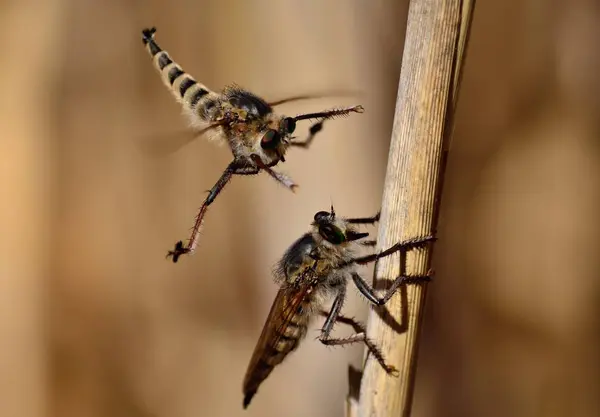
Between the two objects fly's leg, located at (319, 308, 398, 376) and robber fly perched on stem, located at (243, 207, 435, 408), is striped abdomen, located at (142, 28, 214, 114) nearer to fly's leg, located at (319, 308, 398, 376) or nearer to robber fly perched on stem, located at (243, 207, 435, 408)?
robber fly perched on stem, located at (243, 207, 435, 408)

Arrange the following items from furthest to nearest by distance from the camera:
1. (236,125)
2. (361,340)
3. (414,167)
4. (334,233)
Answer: (236,125)
(334,233)
(361,340)
(414,167)

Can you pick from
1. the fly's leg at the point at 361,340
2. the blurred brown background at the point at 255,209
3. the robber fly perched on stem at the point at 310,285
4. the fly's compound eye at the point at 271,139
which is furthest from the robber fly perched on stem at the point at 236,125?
the blurred brown background at the point at 255,209

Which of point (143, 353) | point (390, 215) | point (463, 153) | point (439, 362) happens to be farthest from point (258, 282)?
point (390, 215)

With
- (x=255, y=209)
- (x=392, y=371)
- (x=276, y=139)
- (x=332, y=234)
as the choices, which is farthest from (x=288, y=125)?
(x=255, y=209)

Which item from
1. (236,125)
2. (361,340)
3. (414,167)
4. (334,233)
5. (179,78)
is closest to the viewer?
(414,167)

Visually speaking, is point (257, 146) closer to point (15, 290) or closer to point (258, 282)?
point (258, 282)

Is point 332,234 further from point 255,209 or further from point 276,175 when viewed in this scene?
point 255,209

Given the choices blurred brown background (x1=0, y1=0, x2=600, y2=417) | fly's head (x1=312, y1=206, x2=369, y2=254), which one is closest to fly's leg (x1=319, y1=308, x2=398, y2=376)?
fly's head (x1=312, y1=206, x2=369, y2=254)
